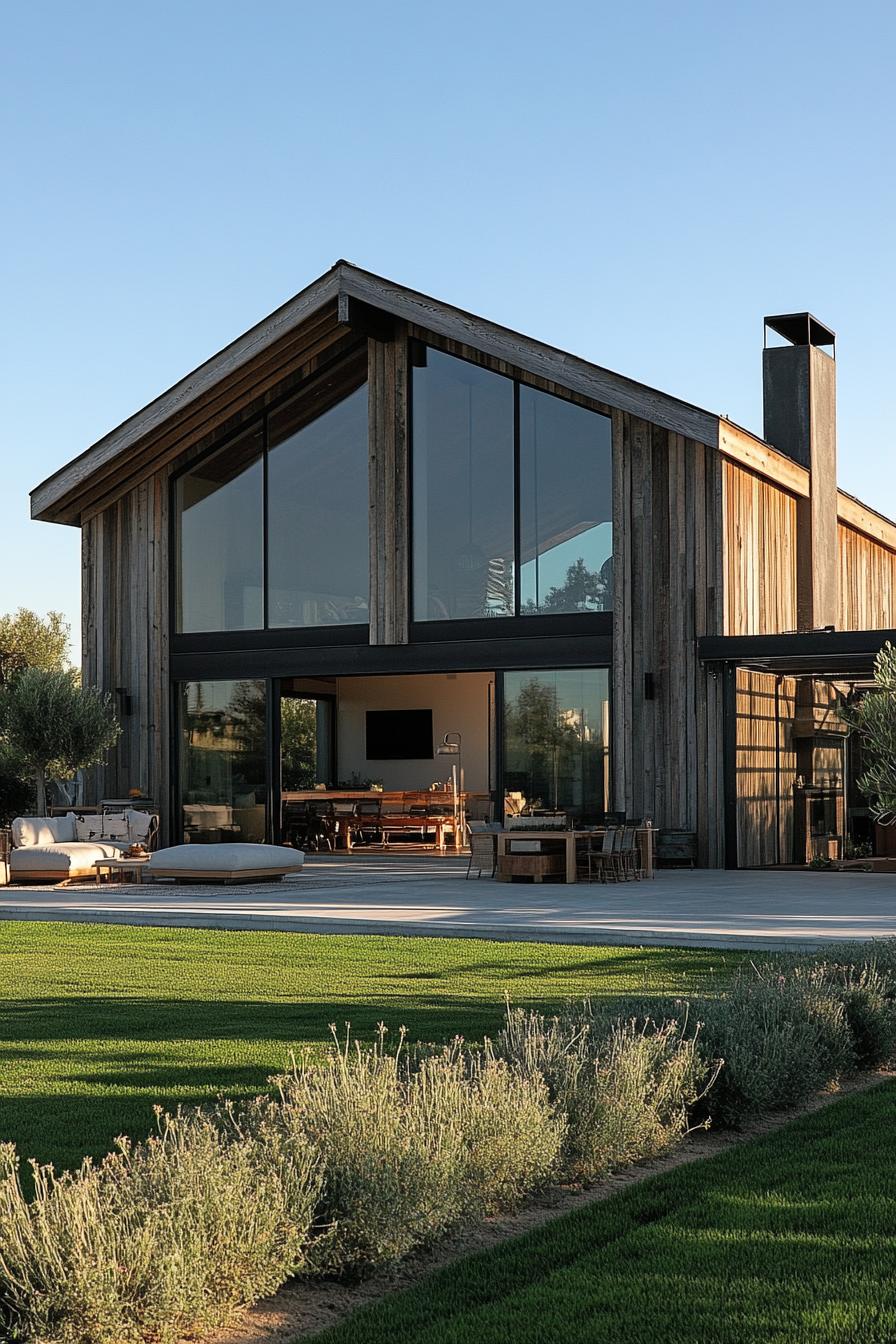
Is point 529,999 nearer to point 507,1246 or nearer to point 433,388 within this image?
point 507,1246

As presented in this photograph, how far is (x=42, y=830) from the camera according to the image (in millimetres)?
17641

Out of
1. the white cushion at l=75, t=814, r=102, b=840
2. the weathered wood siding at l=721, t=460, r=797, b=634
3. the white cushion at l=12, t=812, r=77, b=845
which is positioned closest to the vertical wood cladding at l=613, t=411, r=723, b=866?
the weathered wood siding at l=721, t=460, r=797, b=634

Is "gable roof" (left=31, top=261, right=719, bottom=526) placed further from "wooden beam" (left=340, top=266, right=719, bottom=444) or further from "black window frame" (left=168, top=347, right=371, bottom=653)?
"black window frame" (left=168, top=347, right=371, bottom=653)

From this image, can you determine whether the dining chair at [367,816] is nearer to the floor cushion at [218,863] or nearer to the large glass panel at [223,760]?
the large glass panel at [223,760]

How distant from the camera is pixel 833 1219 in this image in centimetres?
425

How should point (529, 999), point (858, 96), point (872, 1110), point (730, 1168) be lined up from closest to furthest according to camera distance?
point (730, 1168)
point (872, 1110)
point (529, 999)
point (858, 96)

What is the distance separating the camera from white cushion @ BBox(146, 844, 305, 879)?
1612cm

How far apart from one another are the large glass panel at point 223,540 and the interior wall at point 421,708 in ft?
20.1

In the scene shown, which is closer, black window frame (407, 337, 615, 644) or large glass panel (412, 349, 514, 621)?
black window frame (407, 337, 615, 644)

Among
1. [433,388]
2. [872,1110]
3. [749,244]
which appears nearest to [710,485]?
[749,244]

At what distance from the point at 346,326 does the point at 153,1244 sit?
59.0 feet

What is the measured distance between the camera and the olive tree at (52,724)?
20.1 m

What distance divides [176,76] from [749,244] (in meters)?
6.84

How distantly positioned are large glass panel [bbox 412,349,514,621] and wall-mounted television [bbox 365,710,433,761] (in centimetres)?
780
